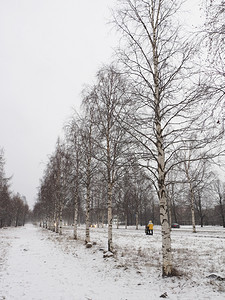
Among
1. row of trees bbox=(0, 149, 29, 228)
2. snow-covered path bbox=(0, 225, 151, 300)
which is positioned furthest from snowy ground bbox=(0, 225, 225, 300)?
row of trees bbox=(0, 149, 29, 228)

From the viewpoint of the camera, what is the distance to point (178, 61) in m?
7.75

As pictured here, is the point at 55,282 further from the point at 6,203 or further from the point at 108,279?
the point at 6,203

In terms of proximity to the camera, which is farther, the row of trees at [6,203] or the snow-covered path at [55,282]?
the row of trees at [6,203]

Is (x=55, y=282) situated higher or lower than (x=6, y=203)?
lower

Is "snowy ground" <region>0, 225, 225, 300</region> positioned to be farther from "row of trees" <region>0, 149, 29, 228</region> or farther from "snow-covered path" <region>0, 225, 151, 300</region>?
"row of trees" <region>0, 149, 29, 228</region>

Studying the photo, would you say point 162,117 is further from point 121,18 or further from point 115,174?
point 115,174

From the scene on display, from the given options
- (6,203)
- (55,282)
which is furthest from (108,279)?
(6,203)

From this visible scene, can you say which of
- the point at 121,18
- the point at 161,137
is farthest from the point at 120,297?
the point at 121,18

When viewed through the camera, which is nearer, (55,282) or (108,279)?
(55,282)

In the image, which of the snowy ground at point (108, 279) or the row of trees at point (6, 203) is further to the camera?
the row of trees at point (6, 203)

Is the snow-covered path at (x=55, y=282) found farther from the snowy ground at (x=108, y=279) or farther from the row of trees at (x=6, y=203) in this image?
the row of trees at (x=6, y=203)

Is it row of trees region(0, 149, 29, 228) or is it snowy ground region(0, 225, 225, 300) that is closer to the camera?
snowy ground region(0, 225, 225, 300)

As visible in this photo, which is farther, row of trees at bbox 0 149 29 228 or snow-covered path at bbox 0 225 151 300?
row of trees at bbox 0 149 29 228

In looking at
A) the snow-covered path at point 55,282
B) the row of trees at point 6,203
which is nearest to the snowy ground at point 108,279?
the snow-covered path at point 55,282
